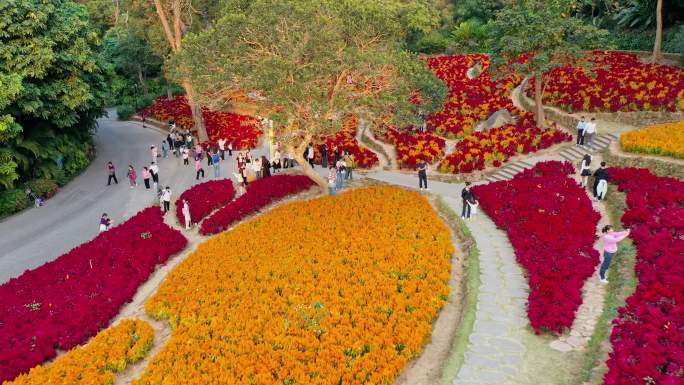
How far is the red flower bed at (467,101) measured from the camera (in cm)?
2850

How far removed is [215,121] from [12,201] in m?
17.6

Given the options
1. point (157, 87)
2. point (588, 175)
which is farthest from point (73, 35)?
point (157, 87)

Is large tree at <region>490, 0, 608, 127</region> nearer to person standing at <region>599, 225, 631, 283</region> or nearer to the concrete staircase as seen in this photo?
the concrete staircase

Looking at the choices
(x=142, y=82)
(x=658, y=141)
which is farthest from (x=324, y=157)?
(x=142, y=82)

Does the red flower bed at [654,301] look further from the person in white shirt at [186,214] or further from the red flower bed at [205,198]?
the red flower bed at [205,198]

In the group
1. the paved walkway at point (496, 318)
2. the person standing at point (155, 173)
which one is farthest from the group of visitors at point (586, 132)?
the person standing at point (155, 173)

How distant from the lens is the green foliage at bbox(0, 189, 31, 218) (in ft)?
75.7

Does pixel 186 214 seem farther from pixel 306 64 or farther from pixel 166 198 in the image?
pixel 306 64

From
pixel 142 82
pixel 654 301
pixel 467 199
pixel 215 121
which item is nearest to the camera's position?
pixel 654 301

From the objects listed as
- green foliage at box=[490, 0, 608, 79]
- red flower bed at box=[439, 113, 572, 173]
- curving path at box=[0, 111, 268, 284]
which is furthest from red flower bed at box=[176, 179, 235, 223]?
green foliage at box=[490, 0, 608, 79]

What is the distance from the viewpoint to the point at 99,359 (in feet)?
35.6

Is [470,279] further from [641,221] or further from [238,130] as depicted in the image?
[238,130]

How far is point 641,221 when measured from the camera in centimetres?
1416

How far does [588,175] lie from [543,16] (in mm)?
9804
